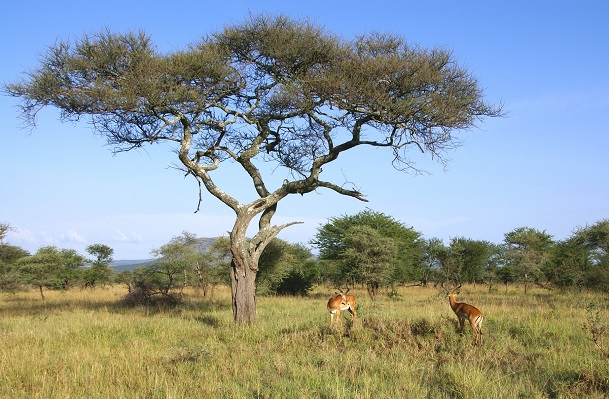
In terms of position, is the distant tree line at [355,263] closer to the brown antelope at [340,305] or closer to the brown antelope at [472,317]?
the brown antelope at [340,305]

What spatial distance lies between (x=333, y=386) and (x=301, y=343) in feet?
10.9

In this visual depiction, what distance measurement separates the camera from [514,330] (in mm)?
10680

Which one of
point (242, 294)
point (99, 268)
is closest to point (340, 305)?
point (242, 294)

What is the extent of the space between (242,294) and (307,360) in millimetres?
5442

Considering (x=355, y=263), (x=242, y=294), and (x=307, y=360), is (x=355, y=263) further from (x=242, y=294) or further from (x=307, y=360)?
(x=307, y=360)

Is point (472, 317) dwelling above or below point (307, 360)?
above

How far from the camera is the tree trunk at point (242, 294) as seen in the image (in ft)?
43.1

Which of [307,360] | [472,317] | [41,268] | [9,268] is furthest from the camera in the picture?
[9,268]

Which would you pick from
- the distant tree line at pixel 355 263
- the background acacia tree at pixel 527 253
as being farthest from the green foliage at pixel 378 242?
the background acacia tree at pixel 527 253

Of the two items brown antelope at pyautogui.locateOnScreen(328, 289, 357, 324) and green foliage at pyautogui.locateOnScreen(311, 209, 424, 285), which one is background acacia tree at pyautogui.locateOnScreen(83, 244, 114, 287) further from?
brown antelope at pyautogui.locateOnScreen(328, 289, 357, 324)

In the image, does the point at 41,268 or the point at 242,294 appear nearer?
the point at 242,294

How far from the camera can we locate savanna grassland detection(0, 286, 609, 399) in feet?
20.9

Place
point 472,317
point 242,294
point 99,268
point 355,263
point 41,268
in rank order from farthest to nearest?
point 99,268 → point 41,268 → point 355,263 → point 242,294 → point 472,317

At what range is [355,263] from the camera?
25688 millimetres
